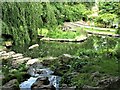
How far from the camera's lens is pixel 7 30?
2461mm

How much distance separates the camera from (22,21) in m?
2.53

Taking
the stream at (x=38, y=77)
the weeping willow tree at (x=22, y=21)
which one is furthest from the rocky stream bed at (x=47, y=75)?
the weeping willow tree at (x=22, y=21)

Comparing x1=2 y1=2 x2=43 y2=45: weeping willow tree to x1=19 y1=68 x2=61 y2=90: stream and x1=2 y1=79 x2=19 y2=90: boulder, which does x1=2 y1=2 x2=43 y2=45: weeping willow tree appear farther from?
x1=2 y1=79 x2=19 y2=90: boulder

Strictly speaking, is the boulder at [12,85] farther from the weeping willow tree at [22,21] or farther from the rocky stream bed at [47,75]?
the weeping willow tree at [22,21]

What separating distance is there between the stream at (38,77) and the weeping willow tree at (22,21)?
1.07ft

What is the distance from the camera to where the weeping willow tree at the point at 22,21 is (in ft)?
8.13

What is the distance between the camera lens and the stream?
216 cm

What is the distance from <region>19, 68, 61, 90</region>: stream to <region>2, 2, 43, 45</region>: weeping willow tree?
0.33 metres

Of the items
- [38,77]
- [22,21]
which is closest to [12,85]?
[38,77]

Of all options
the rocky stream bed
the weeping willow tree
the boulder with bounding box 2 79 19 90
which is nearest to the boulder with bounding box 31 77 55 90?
the rocky stream bed

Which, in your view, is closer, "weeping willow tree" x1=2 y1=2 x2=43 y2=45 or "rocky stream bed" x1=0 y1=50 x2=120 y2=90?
"rocky stream bed" x1=0 y1=50 x2=120 y2=90

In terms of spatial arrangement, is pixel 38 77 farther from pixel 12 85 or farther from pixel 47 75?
pixel 12 85

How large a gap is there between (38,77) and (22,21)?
1.88ft

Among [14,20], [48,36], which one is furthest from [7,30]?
[48,36]
